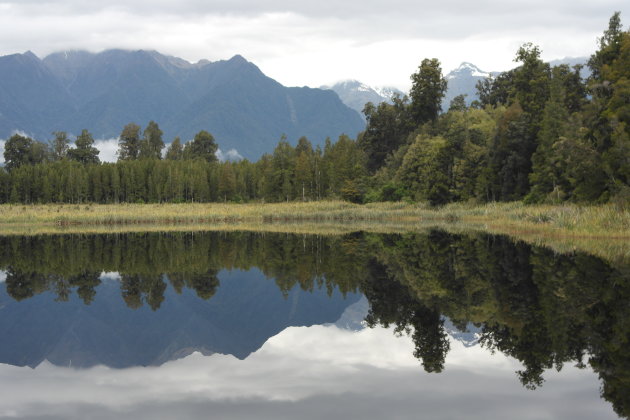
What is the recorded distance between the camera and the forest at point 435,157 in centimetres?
3984

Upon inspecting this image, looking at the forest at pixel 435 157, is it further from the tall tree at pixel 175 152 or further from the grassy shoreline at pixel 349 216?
the grassy shoreline at pixel 349 216

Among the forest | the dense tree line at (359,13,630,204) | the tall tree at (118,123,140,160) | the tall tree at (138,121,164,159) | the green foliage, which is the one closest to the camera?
the dense tree line at (359,13,630,204)

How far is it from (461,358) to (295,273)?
13241mm

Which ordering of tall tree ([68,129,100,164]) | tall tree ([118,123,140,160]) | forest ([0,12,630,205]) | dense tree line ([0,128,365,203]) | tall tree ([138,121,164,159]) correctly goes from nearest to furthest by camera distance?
forest ([0,12,630,205]), dense tree line ([0,128,365,203]), tall tree ([68,129,100,164]), tall tree ([138,121,164,159]), tall tree ([118,123,140,160])

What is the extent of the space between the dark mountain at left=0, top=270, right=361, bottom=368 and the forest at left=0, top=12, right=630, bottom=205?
87.6ft

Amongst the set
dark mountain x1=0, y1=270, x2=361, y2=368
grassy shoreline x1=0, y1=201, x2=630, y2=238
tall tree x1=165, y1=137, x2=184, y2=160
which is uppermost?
tall tree x1=165, y1=137, x2=184, y2=160

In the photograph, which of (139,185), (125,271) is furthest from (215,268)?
(139,185)

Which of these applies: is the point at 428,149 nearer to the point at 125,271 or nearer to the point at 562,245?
the point at 562,245

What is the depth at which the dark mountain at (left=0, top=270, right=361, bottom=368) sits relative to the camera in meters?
11.7

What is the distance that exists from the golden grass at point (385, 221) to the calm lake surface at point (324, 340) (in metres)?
9.14

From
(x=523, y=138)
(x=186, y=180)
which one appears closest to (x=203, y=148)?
(x=186, y=180)

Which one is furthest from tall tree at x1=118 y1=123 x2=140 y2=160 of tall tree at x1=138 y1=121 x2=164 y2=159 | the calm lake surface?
the calm lake surface

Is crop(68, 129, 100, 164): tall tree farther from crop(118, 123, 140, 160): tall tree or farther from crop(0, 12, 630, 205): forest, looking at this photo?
crop(118, 123, 140, 160): tall tree

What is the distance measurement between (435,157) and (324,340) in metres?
60.2
